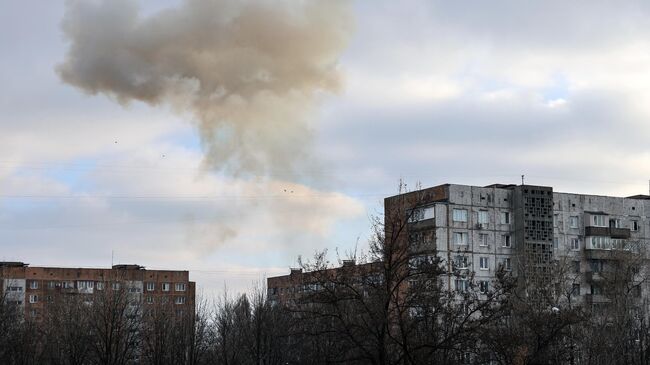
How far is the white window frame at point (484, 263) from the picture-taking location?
82.8 metres

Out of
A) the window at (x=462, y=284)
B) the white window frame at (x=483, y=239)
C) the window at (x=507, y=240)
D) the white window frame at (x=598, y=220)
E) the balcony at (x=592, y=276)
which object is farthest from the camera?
the white window frame at (x=598, y=220)

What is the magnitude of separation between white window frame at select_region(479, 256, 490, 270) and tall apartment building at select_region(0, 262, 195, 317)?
49189 millimetres

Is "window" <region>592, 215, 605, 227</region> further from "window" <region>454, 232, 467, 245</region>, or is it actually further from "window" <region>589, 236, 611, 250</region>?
"window" <region>454, 232, 467, 245</region>

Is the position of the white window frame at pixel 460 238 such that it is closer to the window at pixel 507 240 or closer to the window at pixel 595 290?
the window at pixel 507 240

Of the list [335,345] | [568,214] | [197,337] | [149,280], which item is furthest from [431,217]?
[149,280]

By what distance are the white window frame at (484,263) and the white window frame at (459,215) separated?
12.9 feet

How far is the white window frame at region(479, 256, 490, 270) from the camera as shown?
272ft

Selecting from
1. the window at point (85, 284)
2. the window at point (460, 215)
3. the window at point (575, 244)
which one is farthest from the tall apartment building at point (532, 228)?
the window at point (85, 284)

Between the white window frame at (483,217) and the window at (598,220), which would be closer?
the white window frame at (483,217)

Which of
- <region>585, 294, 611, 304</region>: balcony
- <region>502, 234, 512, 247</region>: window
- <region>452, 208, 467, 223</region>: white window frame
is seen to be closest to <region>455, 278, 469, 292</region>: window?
<region>452, 208, 467, 223</region>: white window frame

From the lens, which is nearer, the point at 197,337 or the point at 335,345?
the point at 335,345

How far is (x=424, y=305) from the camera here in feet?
121

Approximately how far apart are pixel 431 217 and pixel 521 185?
10.2 meters

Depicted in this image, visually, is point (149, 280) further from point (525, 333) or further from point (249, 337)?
point (525, 333)
